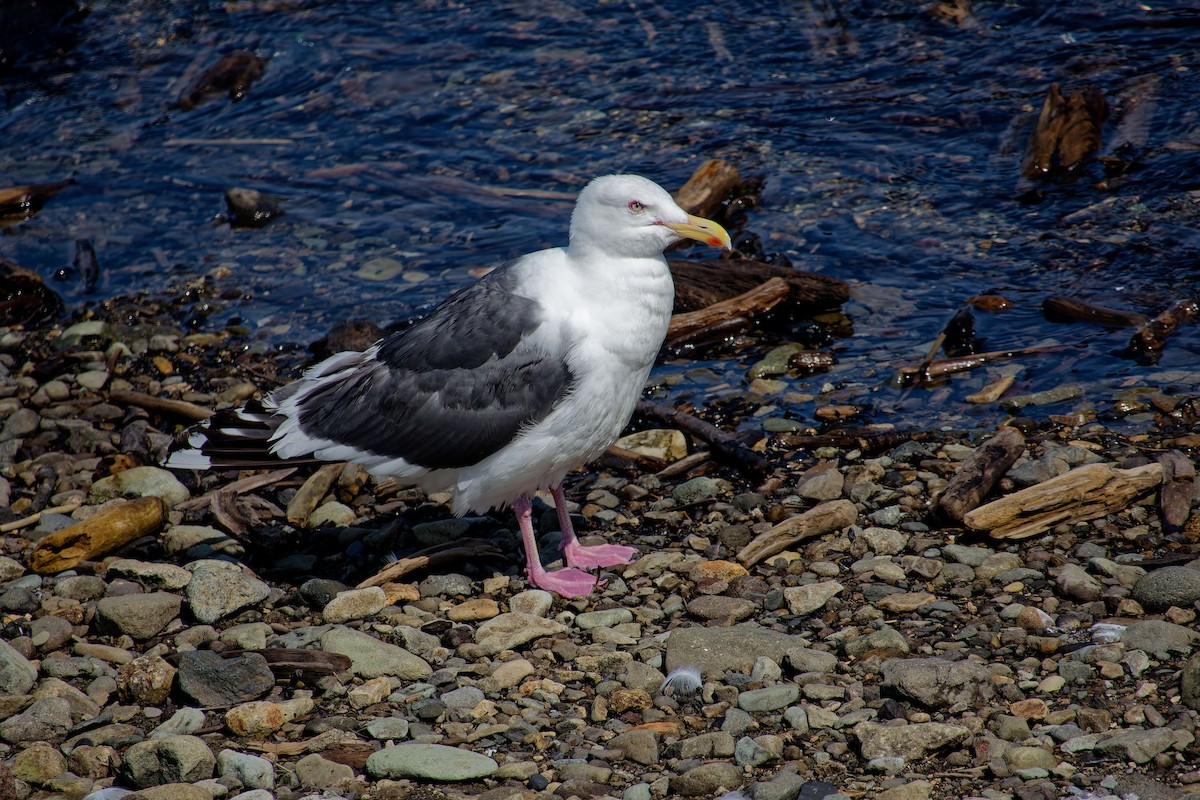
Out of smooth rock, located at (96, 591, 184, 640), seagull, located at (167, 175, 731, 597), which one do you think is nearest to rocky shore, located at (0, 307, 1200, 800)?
smooth rock, located at (96, 591, 184, 640)

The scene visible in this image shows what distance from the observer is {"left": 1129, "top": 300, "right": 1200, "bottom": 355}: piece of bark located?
7.03 m

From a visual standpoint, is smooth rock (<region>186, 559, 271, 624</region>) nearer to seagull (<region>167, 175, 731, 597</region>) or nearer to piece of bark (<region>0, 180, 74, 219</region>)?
seagull (<region>167, 175, 731, 597</region>)

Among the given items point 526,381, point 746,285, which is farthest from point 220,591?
point 746,285

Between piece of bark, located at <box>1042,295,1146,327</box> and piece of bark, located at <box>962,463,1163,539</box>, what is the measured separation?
2.19 metres

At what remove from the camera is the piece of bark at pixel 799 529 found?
220 inches

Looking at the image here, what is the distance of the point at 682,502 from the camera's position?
6.25 meters

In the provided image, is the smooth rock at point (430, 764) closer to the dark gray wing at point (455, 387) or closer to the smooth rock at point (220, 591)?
the smooth rock at point (220, 591)

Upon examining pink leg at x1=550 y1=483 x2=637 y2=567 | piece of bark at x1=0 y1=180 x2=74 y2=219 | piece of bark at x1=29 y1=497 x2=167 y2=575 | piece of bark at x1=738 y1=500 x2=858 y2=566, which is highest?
piece of bark at x1=0 y1=180 x2=74 y2=219

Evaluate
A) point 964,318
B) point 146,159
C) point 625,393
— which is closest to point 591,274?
point 625,393

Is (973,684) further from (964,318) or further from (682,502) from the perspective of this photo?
(964,318)

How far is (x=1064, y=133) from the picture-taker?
381 inches

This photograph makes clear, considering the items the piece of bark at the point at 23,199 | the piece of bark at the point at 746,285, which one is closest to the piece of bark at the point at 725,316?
the piece of bark at the point at 746,285

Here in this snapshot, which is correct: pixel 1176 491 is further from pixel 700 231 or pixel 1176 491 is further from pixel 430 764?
pixel 430 764

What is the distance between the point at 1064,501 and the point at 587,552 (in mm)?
2358
